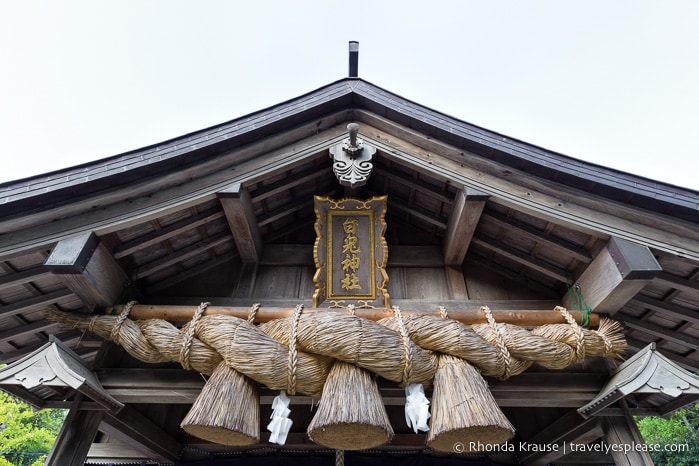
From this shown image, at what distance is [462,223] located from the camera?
3.99m

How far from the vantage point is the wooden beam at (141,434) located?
3.99 m

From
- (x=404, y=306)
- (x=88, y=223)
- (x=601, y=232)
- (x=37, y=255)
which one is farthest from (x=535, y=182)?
(x=37, y=255)

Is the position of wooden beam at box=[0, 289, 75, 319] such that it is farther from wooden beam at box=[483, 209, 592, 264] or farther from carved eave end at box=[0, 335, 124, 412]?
wooden beam at box=[483, 209, 592, 264]

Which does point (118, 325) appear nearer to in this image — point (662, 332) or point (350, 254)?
point (350, 254)

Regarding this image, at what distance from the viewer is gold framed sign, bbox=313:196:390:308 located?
388 cm

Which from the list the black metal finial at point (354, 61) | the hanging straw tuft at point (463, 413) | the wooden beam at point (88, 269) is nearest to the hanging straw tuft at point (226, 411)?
the hanging straw tuft at point (463, 413)

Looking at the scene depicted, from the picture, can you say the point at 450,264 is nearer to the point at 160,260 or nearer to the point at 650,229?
the point at 650,229

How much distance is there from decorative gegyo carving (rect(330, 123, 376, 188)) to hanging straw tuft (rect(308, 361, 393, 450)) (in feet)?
5.77

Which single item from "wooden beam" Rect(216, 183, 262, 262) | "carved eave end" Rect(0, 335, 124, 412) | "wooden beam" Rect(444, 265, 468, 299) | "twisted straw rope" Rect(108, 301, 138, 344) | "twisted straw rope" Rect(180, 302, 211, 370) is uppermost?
"wooden beam" Rect(216, 183, 262, 262)

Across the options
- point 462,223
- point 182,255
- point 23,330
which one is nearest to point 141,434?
point 23,330

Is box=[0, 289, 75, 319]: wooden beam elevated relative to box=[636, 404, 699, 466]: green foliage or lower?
lower

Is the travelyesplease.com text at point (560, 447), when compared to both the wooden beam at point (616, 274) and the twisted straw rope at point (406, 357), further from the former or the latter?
the wooden beam at point (616, 274)

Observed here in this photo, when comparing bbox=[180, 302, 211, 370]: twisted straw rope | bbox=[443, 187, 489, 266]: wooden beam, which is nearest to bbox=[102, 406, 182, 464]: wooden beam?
bbox=[180, 302, 211, 370]: twisted straw rope

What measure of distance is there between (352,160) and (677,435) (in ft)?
60.1
